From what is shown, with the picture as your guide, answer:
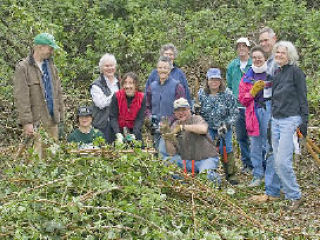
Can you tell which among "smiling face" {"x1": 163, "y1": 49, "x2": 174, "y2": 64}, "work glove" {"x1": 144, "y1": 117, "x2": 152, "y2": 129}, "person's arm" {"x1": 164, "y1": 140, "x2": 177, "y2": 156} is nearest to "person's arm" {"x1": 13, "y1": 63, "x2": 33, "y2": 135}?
"work glove" {"x1": 144, "y1": 117, "x2": 152, "y2": 129}

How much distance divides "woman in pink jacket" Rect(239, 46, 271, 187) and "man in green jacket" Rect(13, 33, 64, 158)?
231cm

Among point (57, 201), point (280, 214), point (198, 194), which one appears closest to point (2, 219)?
point (57, 201)

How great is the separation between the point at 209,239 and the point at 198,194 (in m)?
1.11

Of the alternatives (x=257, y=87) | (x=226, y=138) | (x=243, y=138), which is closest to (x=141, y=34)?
(x=243, y=138)

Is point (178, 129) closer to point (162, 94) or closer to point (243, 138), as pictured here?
point (162, 94)

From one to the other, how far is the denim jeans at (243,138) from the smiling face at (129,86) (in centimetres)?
159

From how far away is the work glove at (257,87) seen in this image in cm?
768

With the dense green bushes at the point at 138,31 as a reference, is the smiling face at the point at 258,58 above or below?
below

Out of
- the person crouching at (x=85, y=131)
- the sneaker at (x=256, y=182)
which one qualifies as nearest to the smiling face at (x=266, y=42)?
the sneaker at (x=256, y=182)

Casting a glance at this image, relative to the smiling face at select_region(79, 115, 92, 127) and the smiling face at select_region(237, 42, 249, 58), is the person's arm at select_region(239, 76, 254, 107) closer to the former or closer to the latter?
the smiling face at select_region(237, 42, 249, 58)

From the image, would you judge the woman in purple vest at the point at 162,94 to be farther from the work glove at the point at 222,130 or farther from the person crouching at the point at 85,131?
the person crouching at the point at 85,131

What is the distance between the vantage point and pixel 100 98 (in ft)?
25.9

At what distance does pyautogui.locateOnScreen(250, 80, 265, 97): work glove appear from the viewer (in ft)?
25.2

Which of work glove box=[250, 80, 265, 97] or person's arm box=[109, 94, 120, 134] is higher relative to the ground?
work glove box=[250, 80, 265, 97]
